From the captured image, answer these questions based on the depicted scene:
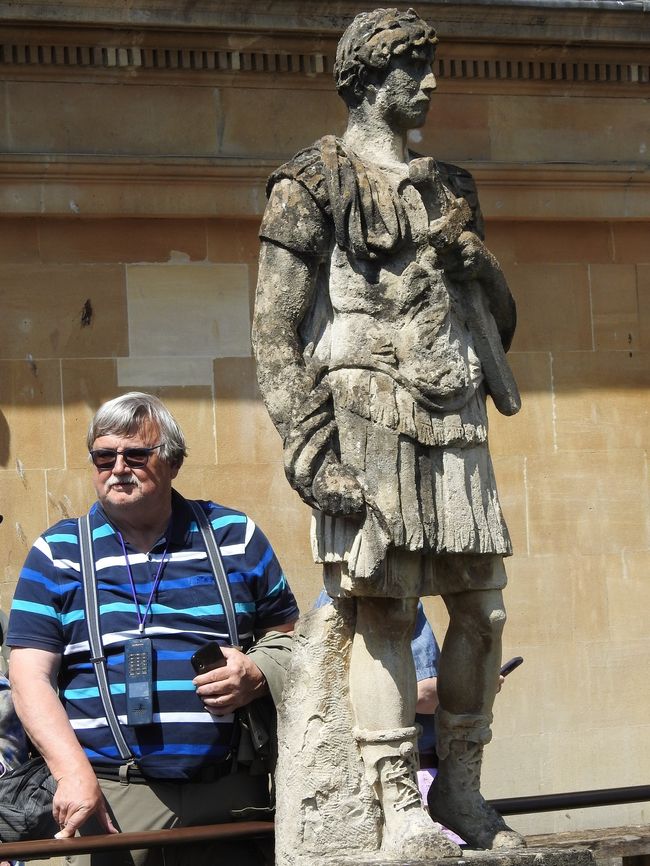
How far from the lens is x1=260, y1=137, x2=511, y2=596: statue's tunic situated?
4.86 metres

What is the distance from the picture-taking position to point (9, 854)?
16.0ft

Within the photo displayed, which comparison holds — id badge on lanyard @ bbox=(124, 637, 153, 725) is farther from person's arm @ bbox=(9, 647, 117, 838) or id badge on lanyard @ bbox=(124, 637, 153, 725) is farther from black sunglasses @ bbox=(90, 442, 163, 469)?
black sunglasses @ bbox=(90, 442, 163, 469)

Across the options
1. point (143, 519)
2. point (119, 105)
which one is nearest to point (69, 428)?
point (119, 105)

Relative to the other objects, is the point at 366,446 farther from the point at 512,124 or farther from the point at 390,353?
the point at 512,124

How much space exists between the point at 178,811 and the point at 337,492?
1072 millimetres

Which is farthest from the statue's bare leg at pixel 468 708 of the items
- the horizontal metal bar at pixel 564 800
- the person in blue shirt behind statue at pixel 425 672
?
the person in blue shirt behind statue at pixel 425 672

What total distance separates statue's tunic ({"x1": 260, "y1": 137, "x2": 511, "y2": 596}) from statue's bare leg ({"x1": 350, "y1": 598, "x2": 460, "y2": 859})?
11 cm

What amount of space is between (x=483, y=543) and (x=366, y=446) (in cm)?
39

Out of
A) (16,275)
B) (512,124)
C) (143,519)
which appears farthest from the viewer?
(512,124)

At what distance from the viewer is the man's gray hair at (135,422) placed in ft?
17.6

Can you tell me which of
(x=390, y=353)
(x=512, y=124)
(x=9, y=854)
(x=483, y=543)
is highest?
(x=512, y=124)

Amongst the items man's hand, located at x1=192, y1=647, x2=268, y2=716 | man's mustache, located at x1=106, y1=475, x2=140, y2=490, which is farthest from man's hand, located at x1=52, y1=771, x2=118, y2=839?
man's mustache, located at x1=106, y1=475, x2=140, y2=490

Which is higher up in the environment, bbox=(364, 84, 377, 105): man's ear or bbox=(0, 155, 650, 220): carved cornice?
bbox=(0, 155, 650, 220): carved cornice

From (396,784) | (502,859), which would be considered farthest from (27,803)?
(502,859)
